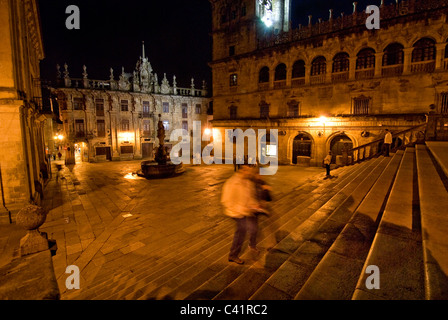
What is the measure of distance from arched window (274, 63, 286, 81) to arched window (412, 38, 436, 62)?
10446mm

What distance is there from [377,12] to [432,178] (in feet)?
61.3

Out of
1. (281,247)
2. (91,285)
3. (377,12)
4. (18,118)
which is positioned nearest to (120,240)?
(91,285)

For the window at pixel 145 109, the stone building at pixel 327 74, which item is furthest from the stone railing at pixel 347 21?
the window at pixel 145 109

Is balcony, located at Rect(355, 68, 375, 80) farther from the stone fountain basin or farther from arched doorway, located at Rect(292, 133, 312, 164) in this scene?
the stone fountain basin

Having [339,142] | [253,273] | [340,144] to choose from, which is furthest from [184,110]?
[253,273]

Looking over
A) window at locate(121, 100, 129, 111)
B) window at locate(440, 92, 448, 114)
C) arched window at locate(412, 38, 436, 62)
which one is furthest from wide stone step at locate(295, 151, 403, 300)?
window at locate(121, 100, 129, 111)

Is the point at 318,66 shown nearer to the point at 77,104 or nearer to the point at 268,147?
the point at 268,147

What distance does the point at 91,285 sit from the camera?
4.80 metres

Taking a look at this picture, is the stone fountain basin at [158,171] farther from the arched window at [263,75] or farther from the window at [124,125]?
the window at [124,125]

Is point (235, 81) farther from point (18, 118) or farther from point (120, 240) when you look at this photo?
point (120, 240)

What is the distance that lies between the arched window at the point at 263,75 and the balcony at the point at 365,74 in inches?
343

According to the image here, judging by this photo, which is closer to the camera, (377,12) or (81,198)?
(81,198)

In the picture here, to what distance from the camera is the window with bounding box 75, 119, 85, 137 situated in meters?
31.8

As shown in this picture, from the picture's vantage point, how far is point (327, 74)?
21344 mm
